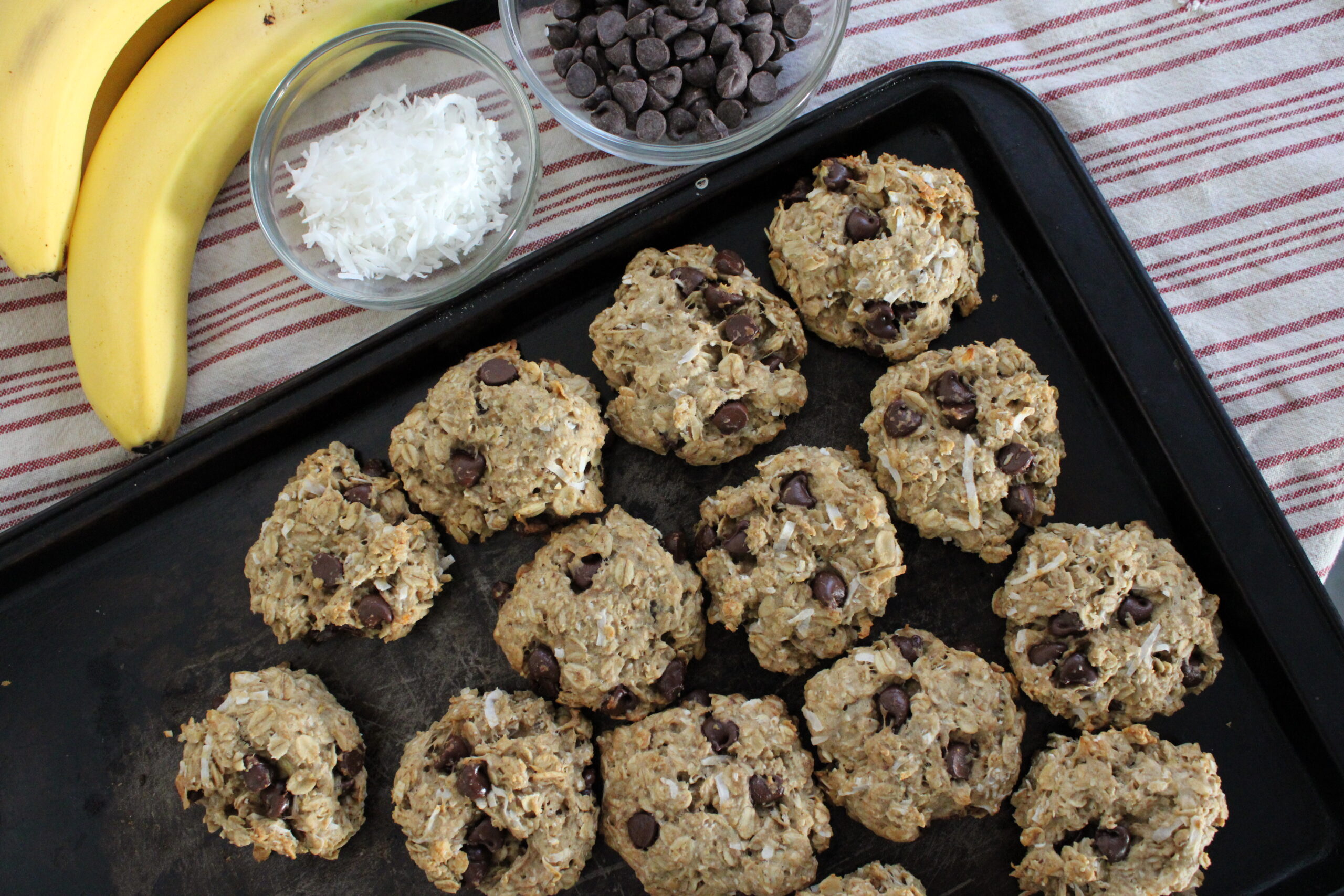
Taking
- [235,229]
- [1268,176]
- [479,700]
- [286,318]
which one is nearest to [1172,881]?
[479,700]

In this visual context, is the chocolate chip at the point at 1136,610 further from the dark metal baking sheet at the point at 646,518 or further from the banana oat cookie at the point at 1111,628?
the dark metal baking sheet at the point at 646,518

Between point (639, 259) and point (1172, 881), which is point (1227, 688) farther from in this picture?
point (639, 259)

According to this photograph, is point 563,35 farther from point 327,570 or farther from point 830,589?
point 830,589

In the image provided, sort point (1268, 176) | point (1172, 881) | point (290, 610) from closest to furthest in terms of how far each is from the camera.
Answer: point (1172, 881), point (290, 610), point (1268, 176)

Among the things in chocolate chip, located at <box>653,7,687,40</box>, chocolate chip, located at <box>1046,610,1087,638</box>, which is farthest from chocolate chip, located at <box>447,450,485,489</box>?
chocolate chip, located at <box>1046,610,1087,638</box>

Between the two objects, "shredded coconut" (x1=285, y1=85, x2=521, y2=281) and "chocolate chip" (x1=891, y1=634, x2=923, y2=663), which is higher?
"shredded coconut" (x1=285, y1=85, x2=521, y2=281)

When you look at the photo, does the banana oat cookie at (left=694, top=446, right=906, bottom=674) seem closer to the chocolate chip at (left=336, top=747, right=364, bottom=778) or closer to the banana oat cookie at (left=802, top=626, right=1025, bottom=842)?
the banana oat cookie at (left=802, top=626, right=1025, bottom=842)

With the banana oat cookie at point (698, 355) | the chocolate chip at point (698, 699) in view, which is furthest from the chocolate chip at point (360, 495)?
the chocolate chip at point (698, 699)
